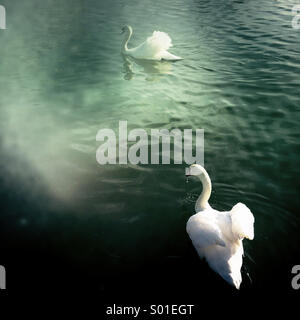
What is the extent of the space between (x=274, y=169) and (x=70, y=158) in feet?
15.2

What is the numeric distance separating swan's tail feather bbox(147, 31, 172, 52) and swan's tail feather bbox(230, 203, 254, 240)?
1001 centimetres

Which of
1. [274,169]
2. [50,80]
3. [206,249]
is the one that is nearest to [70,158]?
[206,249]

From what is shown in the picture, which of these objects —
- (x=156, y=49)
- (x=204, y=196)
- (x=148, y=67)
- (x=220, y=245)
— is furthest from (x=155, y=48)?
(x=220, y=245)

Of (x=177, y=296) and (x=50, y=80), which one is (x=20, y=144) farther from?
(x=177, y=296)

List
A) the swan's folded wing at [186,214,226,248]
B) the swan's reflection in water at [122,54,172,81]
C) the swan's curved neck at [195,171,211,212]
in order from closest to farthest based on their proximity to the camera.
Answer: the swan's folded wing at [186,214,226,248] < the swan's curved neck at [195,171,211,212] < the swan's reflection in water at [122,54,172,81]

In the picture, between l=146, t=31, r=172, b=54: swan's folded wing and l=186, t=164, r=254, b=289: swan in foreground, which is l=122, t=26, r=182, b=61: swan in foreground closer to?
l=146, t=31, r=172, b=54: swan's folded wing

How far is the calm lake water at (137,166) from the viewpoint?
16.7 ft

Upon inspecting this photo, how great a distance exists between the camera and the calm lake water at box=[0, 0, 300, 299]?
16.7 ft

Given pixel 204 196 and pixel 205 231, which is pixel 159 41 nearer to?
pixel 204 196

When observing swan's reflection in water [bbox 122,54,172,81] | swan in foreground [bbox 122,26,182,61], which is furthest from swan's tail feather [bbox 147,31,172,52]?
swan's reflection in water [bbox 122,54,172,81]

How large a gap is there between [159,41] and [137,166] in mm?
7603

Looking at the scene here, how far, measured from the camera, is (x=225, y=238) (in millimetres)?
4766

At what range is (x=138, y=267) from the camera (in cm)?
504

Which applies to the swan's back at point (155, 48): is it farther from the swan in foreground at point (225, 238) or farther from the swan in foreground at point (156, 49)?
the swan in foreground at point (225, 238)
